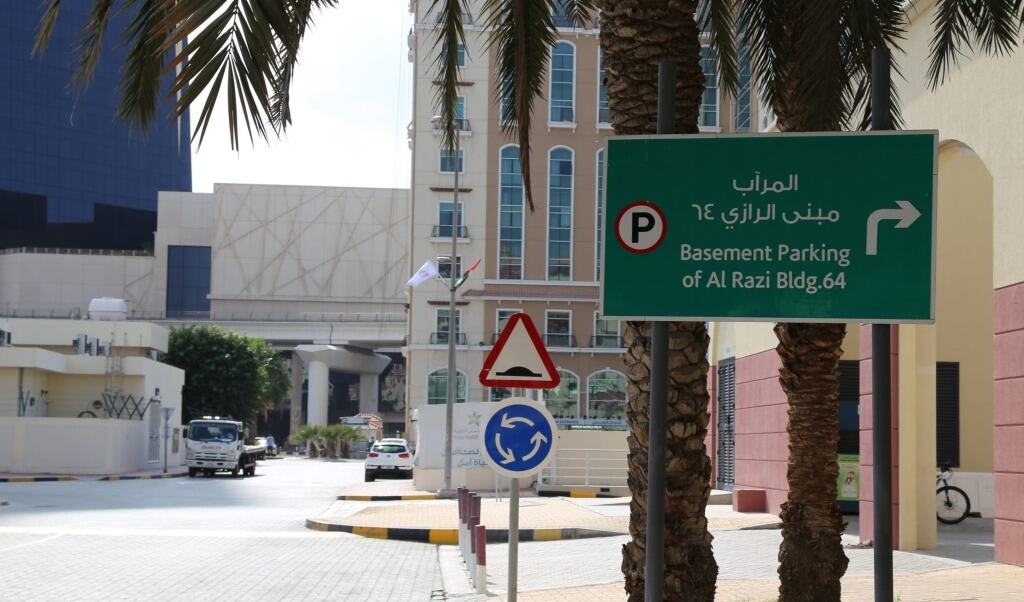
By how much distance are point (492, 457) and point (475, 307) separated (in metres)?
63.8

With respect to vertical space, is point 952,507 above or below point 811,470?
below

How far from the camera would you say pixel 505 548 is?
19.3 meters

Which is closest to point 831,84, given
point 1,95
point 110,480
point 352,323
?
point 110,480

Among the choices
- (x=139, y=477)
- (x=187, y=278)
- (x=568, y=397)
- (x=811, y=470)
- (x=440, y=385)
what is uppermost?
(x=187, y=278)

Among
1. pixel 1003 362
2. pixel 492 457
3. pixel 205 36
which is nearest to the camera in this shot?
pixel 205 36

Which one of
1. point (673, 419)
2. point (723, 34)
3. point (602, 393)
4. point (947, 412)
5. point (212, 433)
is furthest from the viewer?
point (602, 393)

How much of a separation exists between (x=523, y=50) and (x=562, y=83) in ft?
210

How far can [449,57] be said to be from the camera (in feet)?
33.2

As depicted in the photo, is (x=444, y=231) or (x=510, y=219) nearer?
(x=444, y=231)

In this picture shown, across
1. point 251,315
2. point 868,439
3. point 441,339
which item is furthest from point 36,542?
point 251,315

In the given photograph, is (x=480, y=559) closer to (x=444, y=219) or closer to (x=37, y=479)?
(x=37, y=479)

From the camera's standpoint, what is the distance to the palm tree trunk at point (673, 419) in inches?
300

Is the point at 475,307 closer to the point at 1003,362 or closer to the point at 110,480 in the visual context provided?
the point at 110,480

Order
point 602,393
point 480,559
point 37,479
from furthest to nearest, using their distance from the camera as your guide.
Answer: point 602,393 < point 37,479 < point 480,559
